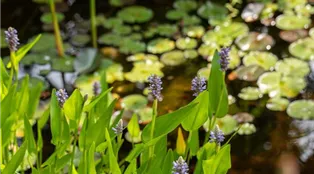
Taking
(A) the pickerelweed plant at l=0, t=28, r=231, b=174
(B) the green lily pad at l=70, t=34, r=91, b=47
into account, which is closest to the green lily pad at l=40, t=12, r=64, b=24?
(B) the green lily pad at l=70, t=34, r=91, b=47

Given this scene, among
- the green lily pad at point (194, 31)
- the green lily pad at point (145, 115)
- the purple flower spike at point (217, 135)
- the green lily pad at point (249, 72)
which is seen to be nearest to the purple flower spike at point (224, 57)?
the purple flower spike at point (217, 135)

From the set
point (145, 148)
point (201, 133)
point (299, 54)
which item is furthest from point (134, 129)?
point (299, 54)

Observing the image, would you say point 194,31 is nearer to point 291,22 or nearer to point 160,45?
point 160,45

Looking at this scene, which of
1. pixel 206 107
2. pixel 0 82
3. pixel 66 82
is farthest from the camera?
pixel 66 82

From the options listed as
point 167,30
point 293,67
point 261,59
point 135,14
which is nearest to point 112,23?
point 135,14

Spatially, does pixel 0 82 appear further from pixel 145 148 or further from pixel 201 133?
pixel 201 133

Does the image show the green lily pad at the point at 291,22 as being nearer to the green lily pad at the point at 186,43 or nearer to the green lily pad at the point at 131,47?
the green lily pad at the point at 186,43

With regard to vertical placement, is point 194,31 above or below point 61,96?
below
